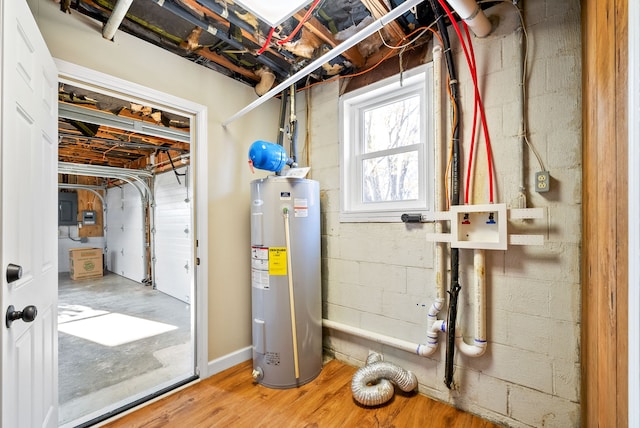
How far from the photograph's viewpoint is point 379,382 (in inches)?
72.8

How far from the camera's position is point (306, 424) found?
1.59m

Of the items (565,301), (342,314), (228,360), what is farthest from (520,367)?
(228,360)

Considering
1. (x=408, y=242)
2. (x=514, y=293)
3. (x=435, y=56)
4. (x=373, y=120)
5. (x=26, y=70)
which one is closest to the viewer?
(x=26, y=70)

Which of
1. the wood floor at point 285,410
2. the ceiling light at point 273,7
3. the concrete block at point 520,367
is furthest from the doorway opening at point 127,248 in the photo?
the concrete block at point 520,367

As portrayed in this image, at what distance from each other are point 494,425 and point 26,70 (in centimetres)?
286

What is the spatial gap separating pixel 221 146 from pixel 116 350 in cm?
229

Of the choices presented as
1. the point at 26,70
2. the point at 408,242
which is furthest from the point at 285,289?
the point at 26,70

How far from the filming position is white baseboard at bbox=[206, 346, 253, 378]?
82.5 inches

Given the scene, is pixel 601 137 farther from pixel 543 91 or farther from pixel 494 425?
pixel 494 425

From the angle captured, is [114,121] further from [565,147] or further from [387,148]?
[565,147]

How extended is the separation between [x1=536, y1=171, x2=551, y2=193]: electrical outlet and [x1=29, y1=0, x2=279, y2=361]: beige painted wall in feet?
6.71

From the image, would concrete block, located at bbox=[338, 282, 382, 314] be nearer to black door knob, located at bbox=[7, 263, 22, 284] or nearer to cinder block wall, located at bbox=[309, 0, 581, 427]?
cinder block wall, located at bbox=[309, 0, 581, 427]

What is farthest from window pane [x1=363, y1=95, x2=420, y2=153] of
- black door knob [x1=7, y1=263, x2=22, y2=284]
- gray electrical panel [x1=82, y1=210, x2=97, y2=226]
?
gray electrical panel [x1=82, y1=210, x2=97, y2=226]

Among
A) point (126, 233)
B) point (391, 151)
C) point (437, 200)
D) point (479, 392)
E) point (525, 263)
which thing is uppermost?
point (391, 151)
